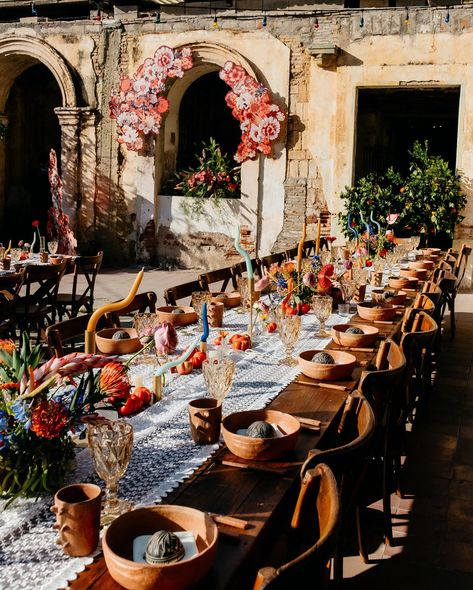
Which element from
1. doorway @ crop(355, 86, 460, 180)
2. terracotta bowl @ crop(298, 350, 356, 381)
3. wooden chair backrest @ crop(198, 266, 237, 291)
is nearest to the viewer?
terracotta bowl @ crop(298, 350, 356, 381)

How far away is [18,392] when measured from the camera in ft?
5.86

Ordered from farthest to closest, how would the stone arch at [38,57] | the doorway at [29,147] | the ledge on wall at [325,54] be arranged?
the doorway at [29,147], the stone arch at [38,57], the ledge on wall at [325,54]

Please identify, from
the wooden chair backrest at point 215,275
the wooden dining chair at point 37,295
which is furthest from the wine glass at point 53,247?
the wooden chair backrest at point 215,275

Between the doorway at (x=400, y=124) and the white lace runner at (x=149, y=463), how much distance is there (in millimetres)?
8416

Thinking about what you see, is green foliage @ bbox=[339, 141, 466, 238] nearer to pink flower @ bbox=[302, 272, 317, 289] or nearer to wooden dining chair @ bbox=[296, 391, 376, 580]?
pink flower @ bbox=[302, 272, 317, 289]

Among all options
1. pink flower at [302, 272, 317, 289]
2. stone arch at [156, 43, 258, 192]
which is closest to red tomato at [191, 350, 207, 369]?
pink flower at [302, 272, 317, 289]

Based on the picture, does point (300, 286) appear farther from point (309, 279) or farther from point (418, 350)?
point (418, 350)

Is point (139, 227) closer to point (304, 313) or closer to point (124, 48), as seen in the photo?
point (124, 48)

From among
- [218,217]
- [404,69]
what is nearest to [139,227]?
[218,217]

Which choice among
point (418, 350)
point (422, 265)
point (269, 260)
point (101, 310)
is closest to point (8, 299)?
point (269, 260)

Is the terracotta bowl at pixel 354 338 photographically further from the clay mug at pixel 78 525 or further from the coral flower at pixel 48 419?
the clay mug at pixel 78 525

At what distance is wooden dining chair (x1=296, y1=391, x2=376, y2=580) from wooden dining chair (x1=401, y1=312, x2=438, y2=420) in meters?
0.61

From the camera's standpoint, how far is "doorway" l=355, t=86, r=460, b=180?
12133 mm

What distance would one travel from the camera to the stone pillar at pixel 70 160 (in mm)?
11570
